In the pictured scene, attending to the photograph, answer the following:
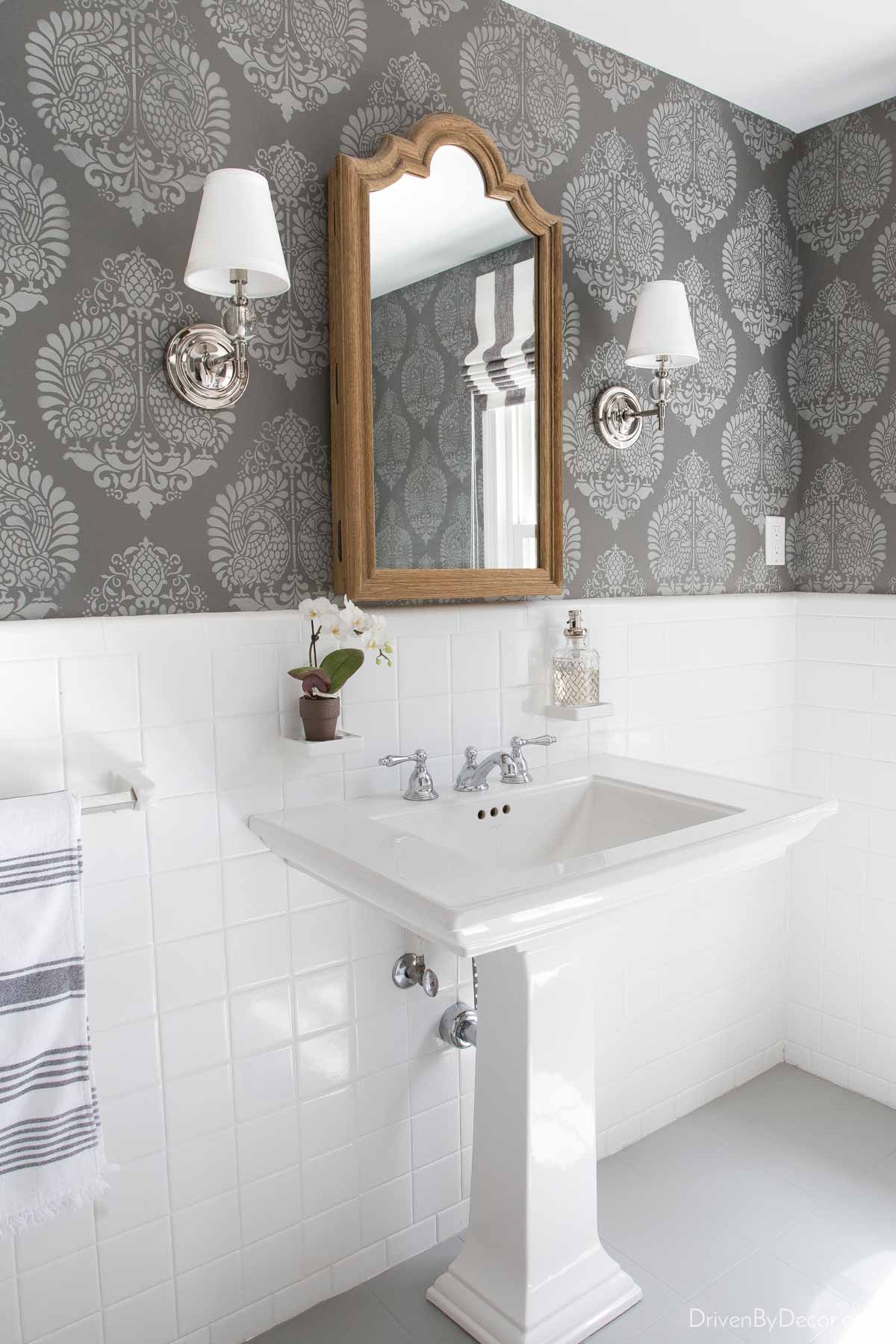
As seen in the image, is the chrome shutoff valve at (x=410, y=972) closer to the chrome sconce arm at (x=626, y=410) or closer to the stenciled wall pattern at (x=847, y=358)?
the chrome sconce arm at (x=626, y=410)

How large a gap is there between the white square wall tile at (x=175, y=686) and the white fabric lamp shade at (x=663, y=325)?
1064 millimetres

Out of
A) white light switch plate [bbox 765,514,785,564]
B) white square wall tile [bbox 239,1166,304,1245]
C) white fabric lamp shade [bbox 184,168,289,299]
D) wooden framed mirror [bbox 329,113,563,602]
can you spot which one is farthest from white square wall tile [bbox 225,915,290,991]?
white light switch plate [bbox 765,514,785,564]

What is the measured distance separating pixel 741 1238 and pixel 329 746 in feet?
4.20

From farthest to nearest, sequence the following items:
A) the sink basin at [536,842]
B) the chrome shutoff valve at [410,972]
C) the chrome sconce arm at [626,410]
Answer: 1. the chrome sconce arm at [626,410]
2. the chrome shutoff valve at [410,972]
3. the sink basin at [536,842]

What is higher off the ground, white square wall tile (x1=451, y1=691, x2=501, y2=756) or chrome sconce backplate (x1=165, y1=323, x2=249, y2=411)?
chrome sconce backplate (x1=165, y1=323, x2=249, y2=411)

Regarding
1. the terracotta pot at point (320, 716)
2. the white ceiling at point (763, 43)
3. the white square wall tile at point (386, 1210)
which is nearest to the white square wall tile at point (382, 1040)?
the white square wall tile at point (386, 1210)

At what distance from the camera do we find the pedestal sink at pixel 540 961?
4.31ft

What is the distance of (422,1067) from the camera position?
1.77 metres

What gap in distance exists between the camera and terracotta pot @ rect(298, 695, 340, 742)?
1.49m

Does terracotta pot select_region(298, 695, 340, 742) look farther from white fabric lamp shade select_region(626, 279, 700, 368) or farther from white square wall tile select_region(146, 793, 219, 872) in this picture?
white fabric lamp shade select_region(626, 279, 700, 368)

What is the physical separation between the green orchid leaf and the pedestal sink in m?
0.22

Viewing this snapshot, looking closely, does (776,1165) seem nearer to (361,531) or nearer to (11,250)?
(361,531)

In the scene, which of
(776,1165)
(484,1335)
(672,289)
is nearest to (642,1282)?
(484,1335)

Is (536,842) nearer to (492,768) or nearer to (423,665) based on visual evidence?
(492,768)
